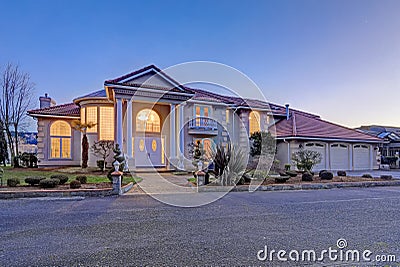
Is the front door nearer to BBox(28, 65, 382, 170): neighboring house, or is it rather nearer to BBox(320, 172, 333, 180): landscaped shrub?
BBox(28, 65, 382, 170): neighboring house

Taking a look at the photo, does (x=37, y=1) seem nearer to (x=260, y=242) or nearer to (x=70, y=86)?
(x=70, y=86)

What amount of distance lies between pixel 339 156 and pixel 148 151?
15.2 m

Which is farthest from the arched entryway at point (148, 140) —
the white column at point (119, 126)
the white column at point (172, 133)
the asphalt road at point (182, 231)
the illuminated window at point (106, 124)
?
the asphalt road at point (182, 231)

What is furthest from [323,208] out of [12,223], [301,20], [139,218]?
[301,20]

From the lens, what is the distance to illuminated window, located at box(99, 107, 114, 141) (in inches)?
797

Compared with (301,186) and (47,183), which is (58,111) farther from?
(301,186)

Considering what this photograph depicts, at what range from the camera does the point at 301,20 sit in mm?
13961

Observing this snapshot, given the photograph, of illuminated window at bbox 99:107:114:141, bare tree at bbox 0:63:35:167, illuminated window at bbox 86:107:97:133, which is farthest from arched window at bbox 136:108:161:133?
bare tree at bbox 0:63:35:167

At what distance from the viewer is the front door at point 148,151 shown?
66.9 feet

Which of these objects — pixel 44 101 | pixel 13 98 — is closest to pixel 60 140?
pixel 44 101

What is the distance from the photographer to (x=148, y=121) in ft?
69.2

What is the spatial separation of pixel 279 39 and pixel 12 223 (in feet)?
46.8

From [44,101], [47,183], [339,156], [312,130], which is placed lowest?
[47,183]

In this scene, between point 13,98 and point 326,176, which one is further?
point 13,98
